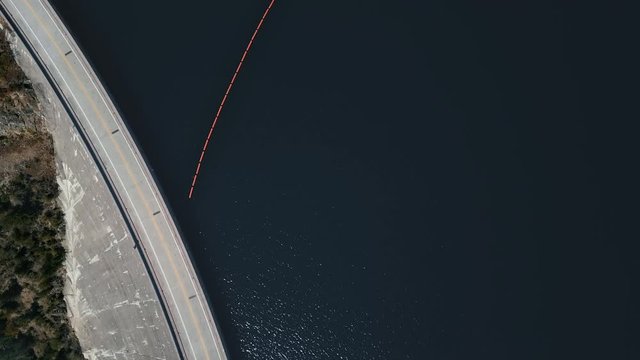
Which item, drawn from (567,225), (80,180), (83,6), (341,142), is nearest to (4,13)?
(83,6)

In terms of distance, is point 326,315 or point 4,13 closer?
point 4,13

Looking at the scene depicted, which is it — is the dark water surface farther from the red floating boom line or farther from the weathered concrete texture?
the weathered concrete texture

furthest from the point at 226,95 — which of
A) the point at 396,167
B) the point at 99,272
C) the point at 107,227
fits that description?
the point at 99,272

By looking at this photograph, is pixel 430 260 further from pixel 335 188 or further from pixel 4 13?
pixel 4 13

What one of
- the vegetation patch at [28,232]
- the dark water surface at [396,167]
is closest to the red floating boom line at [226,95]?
the dark water surface at [396,167]

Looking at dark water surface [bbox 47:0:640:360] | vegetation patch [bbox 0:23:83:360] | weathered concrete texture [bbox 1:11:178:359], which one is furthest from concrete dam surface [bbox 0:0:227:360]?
dark water surface [bbox 47:0:640:360]
